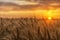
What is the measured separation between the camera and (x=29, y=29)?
83 centimetres

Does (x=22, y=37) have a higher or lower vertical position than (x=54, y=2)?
lower

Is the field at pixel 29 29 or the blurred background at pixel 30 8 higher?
the blurred background at pixel 30 8

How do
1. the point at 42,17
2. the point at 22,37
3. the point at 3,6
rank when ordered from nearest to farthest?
the point at 22,37 < the point at 42,17 < the point at 3,6

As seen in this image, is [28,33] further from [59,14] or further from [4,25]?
[59,14]

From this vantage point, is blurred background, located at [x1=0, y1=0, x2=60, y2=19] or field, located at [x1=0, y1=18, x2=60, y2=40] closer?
field, located at [x1=0, y1=18, x2=60, y2=40]

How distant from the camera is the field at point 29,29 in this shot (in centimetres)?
80

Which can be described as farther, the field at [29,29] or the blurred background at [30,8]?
the blurred background at [30,8]

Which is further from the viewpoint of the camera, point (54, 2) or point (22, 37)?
point (54, 2)

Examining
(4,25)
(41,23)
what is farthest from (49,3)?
(4,25)

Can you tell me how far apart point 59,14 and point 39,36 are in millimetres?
229

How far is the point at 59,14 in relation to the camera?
952 mm

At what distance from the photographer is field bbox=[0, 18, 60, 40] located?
0.80 metres

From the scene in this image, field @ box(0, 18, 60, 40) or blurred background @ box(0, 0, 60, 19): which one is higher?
blurred background @ box(0, 0, 60, 19)

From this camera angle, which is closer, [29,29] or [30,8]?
[29,29]
